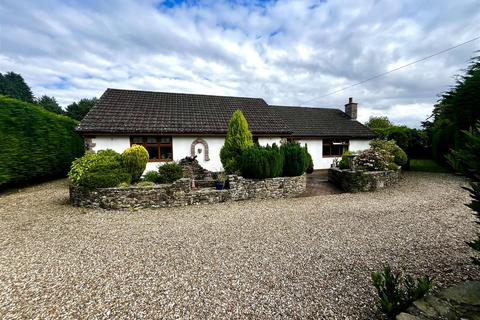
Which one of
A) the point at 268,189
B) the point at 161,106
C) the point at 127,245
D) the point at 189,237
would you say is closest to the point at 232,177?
the point at 268,189

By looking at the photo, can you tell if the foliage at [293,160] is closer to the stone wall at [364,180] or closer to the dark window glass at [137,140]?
the stone wall at [364,180]

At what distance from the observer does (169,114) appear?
12.6 metres

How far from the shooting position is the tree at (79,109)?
33609 millimetres

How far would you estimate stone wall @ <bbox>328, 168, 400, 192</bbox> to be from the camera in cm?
895

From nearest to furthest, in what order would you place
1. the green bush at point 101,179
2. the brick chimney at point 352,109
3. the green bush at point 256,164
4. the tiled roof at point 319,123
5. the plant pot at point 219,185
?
the green bush at point 101,179
the green bush at point 256,164
the plant pot at point 219,185
the tiled roof at point 319,123
the brick chimney at point 352,109

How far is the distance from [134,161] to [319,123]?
546 inches

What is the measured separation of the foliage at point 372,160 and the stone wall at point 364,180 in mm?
398

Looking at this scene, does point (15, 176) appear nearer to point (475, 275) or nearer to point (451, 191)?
point (475, 275)

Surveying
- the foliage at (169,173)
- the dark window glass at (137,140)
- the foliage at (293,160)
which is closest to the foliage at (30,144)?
the dark window glass at (137,140)

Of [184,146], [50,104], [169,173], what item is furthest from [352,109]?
[50,104]

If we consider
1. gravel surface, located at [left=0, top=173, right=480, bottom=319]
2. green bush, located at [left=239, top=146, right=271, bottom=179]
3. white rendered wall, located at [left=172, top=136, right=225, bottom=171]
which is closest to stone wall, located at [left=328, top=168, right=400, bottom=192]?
gravel surface, located at [left=0, top=173, right=480, bottom=319]

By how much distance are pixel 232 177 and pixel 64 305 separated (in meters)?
5.77

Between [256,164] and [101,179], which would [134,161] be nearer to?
[101,179]

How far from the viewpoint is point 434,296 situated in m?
2.31
